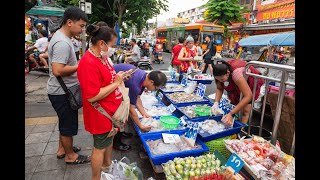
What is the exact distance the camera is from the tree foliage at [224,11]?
21191mm

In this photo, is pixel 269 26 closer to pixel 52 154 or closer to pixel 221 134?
pixel 221 134

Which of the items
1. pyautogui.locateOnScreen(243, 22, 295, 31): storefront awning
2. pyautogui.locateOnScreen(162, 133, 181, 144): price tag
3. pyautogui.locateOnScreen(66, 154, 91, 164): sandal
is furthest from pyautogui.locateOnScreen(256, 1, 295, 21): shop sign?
pyautogui.locateOnScreen(66, 154, 91, 164): sandal

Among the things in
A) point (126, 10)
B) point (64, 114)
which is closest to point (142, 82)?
point (64, 114)

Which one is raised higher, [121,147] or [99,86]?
[99,86]

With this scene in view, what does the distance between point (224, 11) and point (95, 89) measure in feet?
73.8

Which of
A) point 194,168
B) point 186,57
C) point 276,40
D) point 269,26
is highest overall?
point 269,26

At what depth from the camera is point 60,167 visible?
2939 mm

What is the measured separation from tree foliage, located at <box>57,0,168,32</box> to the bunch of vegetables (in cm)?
1325

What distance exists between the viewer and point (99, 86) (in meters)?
2.01

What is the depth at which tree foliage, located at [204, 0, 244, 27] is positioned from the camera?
69.5 feet
